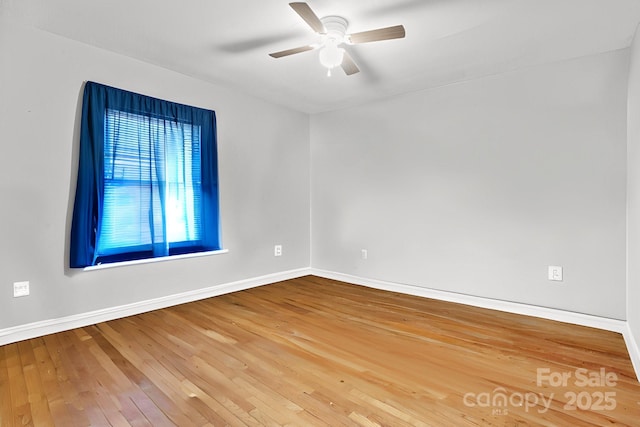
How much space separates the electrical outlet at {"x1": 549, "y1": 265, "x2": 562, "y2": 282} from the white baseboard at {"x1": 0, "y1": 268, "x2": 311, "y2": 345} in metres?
3.04

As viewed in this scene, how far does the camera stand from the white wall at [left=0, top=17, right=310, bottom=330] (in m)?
2.54

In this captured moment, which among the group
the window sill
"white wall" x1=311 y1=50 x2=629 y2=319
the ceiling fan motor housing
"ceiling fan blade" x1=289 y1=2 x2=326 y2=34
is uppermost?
the ceiling fan motor housing

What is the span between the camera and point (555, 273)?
120 inches

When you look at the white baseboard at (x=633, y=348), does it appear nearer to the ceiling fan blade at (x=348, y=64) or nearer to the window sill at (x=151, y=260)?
the ceiling fan blade at (x=348, y=64)

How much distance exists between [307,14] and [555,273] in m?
2.96

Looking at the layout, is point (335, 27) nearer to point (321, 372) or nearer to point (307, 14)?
point (307, 14)

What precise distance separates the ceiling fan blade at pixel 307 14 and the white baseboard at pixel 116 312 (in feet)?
9.33

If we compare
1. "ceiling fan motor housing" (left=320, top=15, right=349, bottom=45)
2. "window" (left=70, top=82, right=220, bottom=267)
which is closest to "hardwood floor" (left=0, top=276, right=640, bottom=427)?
"window" (left=70, top=82, right=220, bottom=267)

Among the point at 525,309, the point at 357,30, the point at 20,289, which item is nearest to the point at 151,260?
the point at 20,289

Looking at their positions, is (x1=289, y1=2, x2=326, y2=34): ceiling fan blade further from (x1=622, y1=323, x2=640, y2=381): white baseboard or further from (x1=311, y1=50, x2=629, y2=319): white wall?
(x1=622, y1=323, x2=640, y2=381): white baseboard

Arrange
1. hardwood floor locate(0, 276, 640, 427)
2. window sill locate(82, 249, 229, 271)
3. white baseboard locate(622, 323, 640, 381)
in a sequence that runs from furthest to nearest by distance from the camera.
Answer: window sill locate(82, 249, 229, 271), white baseboard locate(622, 323, 640, 381), hardwood floor locate(0, 276, 640, 427)

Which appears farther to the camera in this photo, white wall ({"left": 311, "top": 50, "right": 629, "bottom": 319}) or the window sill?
the window sill

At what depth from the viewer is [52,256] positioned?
2736 millimetres

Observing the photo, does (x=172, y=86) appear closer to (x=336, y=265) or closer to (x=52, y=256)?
(x=52, y=256)
